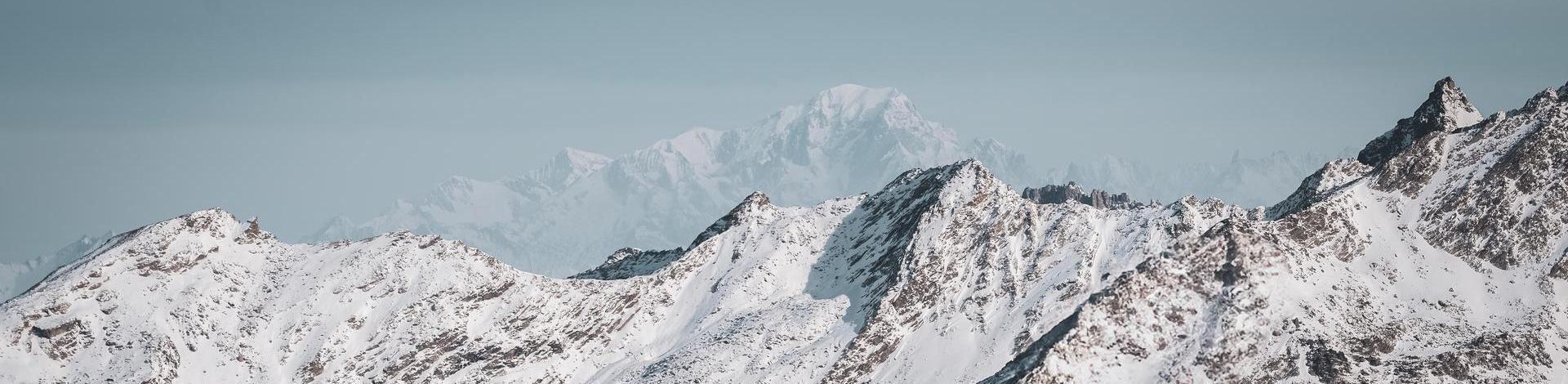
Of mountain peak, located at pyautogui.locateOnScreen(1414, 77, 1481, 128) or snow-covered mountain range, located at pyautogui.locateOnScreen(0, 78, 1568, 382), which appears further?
mountain peak, located at pyautogui.locateOnScreen(1414, 77, 1481, 128)

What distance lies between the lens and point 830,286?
17125 cm

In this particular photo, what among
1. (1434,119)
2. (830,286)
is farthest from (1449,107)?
(830,286)

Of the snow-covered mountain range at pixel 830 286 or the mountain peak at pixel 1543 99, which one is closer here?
the snow-covered mountain range at pixel 830 286

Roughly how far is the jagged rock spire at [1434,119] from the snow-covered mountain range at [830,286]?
13.6 inches

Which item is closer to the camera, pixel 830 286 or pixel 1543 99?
pixel 1543 99

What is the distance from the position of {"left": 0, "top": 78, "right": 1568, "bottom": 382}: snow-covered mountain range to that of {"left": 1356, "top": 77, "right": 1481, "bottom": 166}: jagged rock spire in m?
0.34

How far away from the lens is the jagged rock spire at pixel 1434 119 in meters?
164

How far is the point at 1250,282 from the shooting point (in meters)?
109

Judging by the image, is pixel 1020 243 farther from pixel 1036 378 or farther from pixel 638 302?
pixel 1036 378

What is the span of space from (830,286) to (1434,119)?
242 feet

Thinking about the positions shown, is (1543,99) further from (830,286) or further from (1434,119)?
(830,286)

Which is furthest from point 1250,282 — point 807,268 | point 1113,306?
point 807,268

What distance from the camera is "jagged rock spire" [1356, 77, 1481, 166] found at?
539ft

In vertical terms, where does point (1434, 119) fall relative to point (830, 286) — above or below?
below
